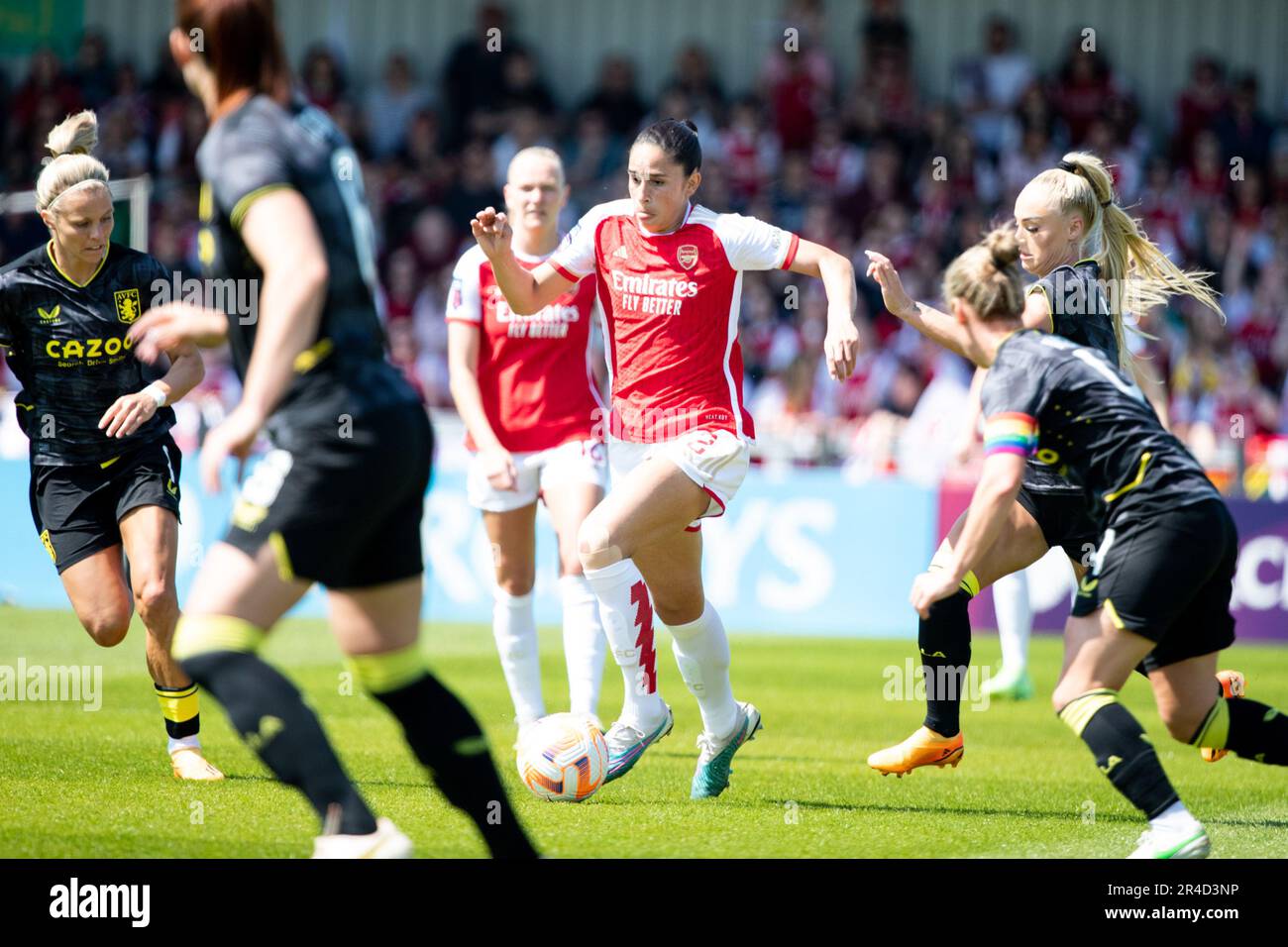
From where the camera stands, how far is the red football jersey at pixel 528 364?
7582mm

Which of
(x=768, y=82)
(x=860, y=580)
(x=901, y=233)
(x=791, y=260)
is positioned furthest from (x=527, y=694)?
(x=768, y=82)

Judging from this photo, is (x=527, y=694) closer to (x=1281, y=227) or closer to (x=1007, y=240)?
(x=1007, y=240)

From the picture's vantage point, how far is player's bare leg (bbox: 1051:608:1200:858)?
16.7ft

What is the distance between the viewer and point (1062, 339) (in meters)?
5.34

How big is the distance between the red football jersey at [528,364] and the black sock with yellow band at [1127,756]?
309 cm

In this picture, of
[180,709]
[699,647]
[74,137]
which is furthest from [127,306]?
[699,647]

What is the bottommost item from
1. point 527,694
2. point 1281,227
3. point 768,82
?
point 527,694

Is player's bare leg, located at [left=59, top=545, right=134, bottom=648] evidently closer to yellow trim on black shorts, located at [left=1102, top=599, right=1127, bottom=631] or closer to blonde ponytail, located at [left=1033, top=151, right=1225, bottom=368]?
yellow trim on black shorts, located at [left=1102, top=599, right=1127, bottom=631]

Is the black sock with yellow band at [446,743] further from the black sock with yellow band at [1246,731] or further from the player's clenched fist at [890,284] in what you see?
the black sock with yellow band at [1246,731]

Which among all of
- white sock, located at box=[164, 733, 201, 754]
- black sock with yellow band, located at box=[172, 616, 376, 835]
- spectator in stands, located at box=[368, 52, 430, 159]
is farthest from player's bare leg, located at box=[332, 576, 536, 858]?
spectator in stands, located at box=[368, 52, 430, 159]

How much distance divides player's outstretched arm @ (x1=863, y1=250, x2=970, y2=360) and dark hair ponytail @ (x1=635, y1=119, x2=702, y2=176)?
2.70ft

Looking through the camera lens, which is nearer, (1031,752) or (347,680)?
(1031,752)

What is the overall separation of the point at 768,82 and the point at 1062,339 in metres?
16.9

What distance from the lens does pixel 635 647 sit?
675 centimetres
